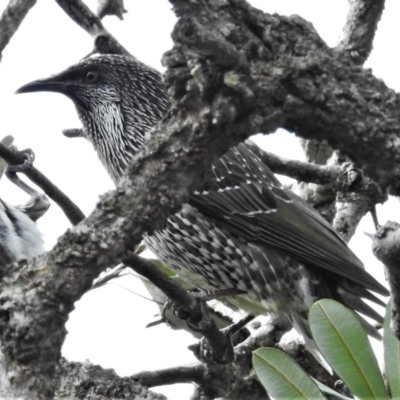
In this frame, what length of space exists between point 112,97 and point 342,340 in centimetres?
313

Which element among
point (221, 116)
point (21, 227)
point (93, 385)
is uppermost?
point (21, 227)

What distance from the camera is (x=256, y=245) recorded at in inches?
195

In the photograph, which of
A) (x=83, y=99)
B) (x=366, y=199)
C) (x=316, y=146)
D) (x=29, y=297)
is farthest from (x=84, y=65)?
(x=29, y=297)

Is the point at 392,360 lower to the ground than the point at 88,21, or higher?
lower

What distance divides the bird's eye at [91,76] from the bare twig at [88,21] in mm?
741

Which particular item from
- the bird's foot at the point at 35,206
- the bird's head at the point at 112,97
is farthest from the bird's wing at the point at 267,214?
the bird's foot at the point at 35,206

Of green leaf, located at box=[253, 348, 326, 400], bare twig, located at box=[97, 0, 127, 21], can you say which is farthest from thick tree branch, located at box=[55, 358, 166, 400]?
bare twig, located at box=[97, 0, 127, 21]

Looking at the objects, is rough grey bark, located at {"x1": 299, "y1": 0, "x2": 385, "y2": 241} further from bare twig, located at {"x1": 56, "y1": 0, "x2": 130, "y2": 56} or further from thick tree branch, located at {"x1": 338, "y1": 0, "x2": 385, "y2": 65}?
bare twig, located at {"x1": 56, "y1": 0, "x2": 130, "y2": 56}

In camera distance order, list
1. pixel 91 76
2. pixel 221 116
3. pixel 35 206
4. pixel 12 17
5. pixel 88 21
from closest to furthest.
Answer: pixel 221 116, pixel 12 17, pixel 35 206, pixel 88 21, pixel 91 76

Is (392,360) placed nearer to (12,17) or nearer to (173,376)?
(173,376)

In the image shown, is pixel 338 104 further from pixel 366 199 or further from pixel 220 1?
pixel 366 199

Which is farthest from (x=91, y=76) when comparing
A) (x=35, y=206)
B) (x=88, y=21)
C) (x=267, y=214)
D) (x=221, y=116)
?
(x=221, y=116)

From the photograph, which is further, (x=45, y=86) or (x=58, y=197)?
(x=45, y=86)

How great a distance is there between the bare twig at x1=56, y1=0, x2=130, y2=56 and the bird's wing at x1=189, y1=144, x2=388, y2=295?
88 centimetres
